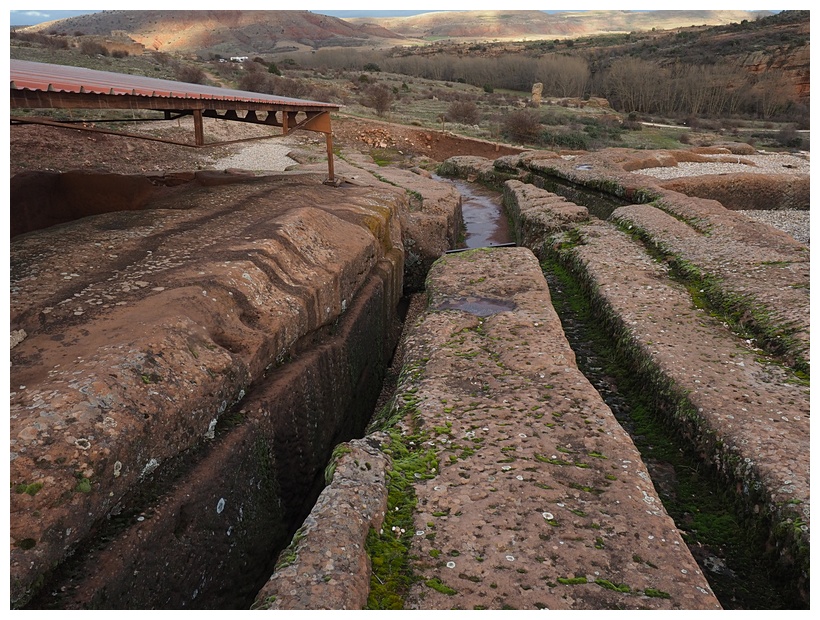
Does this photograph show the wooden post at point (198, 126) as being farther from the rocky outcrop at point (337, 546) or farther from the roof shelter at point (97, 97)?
the rocky outcrop at point (337, 546)

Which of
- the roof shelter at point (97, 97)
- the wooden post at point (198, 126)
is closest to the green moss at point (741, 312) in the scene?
the roof shelter at point (97, 97)

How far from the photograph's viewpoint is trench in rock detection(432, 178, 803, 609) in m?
4.04

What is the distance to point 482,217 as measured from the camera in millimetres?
17125

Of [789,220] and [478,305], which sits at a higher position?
[789,220]

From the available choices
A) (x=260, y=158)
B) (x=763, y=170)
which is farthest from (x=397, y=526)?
(x=763, y=170)

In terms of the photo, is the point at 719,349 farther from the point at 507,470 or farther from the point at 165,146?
the point at 165,146

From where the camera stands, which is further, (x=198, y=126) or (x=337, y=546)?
(x=198, y=126)

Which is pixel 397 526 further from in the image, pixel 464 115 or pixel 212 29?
pixel 212 29

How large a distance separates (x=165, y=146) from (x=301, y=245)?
1431 centimetres

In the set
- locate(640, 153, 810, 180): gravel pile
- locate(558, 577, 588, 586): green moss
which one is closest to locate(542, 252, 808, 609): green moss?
locate(558, 577, 588, 586): green moss

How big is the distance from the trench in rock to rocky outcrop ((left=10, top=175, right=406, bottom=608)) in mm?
3201

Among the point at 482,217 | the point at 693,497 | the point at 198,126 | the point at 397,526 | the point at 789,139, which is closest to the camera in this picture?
the point at 397,526

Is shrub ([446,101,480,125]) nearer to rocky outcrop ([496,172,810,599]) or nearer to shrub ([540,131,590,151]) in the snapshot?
shrub ([540,131,590,151])

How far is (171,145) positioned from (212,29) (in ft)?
420
